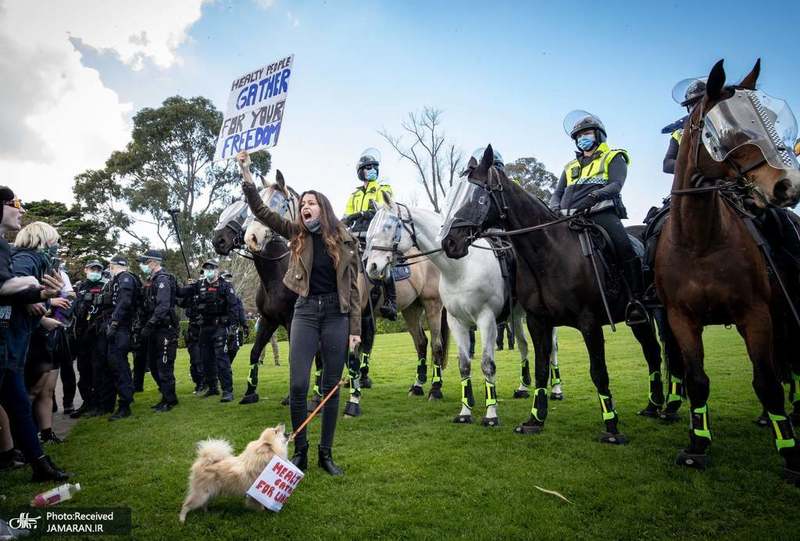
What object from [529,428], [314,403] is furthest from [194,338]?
[529,428]

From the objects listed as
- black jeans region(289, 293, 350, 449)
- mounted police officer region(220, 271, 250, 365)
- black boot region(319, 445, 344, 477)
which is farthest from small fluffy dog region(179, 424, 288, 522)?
mounted police officer region(220, 271, 250, 365)

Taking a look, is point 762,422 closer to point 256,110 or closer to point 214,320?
point 256,110

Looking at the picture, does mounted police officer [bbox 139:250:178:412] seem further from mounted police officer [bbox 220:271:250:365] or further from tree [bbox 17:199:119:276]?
tree [bbox 17:199:119:276]

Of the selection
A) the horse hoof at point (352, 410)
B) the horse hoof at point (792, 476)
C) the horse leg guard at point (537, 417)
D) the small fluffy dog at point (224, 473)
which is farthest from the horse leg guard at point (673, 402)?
the small fluffy dog at point (224, 473)

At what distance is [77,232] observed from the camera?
30828 millimetres

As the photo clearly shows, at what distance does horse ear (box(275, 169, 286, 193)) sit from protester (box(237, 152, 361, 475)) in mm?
2410

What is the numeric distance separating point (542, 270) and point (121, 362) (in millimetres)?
6330

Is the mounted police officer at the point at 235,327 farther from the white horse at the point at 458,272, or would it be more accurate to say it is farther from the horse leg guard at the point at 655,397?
the horse leg guard at the point at 655,397

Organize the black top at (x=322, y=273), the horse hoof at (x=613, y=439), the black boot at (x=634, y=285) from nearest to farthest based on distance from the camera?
the black top at (x=322, y=273) < the horse hoof at (x=613, y=439) < the black boot at (x=634, y=285)

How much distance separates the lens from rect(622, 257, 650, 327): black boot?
17.5 ft

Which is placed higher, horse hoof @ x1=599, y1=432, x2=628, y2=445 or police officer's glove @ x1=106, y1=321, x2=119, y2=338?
police officer's glove @ x1=106, y1=321, x2=119, y2=338

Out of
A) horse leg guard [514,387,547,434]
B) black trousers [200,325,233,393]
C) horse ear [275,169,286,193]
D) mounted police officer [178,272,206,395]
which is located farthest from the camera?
mounted police officer [178,272,206,395]

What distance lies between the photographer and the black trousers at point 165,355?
789 centimetres

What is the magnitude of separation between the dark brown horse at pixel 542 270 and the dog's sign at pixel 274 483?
2747mm
